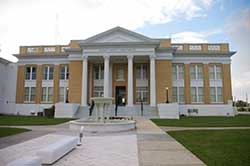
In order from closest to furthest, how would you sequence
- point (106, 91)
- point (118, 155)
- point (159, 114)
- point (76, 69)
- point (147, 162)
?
point (147, 162)
point (118, 155)
point (159, 114)
point (106, 91)
point (76, 69)

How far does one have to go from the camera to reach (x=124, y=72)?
103ft

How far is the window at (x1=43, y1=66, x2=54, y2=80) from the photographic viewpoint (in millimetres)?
32759

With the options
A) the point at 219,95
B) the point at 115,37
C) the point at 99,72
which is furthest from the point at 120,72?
the point at 219,95

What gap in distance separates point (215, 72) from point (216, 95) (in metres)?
3.48

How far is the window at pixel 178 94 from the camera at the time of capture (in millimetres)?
30797

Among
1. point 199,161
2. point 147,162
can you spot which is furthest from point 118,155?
point 199,161

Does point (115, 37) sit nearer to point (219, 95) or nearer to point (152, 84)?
point (152, 84)

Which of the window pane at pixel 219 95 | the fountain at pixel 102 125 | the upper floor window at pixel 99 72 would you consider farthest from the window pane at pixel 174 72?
the fountain at pixel 102 125

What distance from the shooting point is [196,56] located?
102 feet

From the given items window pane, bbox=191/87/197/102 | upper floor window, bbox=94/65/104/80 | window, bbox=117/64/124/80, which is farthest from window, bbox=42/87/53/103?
window pane, bbox=191/87/197/102

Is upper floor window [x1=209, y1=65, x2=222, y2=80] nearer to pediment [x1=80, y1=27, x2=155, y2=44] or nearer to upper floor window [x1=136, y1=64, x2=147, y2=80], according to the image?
upper floor window [x1=136, y1=64, x2=147, y2=80]

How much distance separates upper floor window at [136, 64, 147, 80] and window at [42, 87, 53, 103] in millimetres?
13802

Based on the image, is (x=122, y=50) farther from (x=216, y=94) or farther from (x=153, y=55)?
(x=216, y=94)

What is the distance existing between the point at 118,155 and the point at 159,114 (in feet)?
61.1
